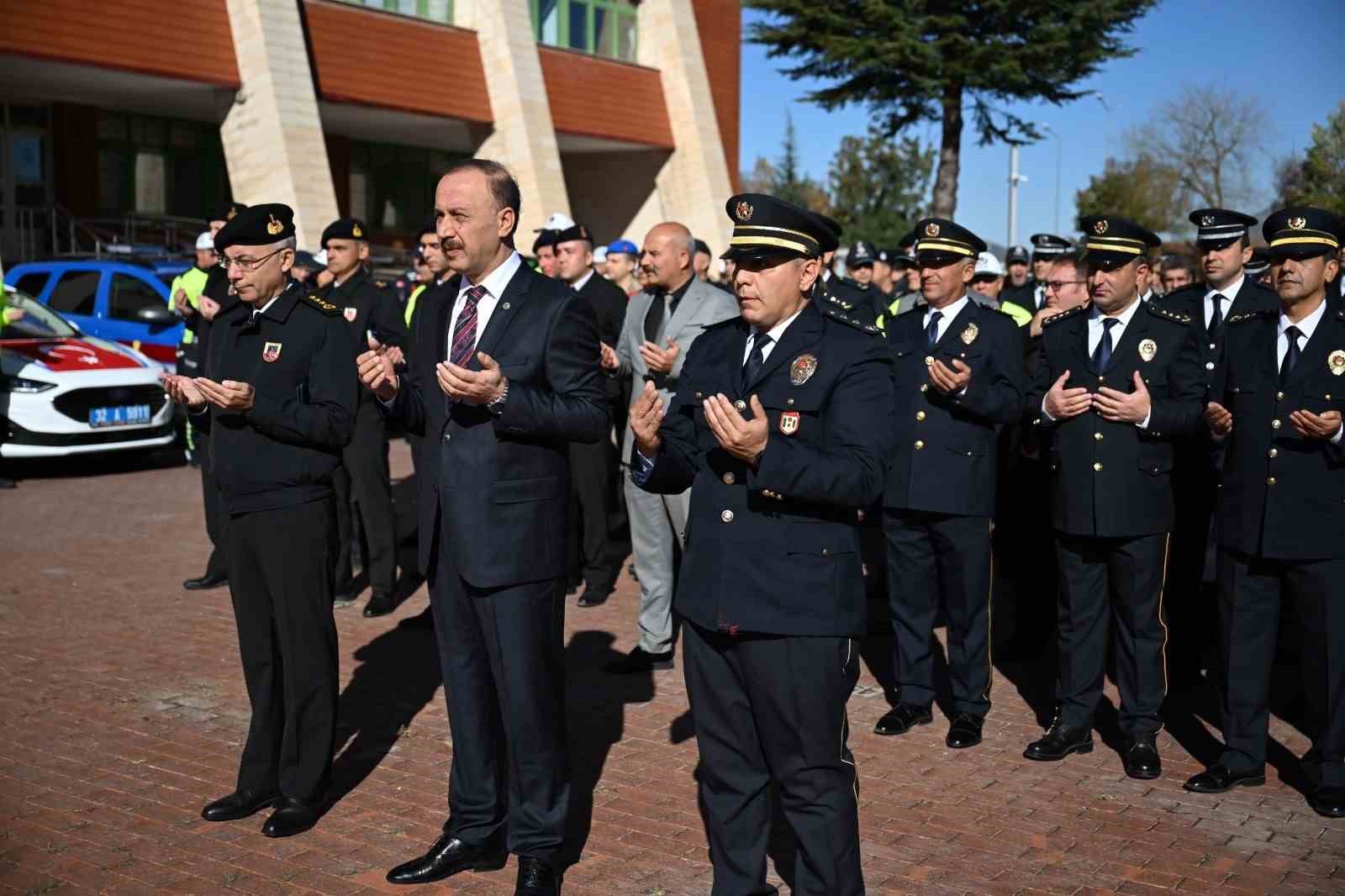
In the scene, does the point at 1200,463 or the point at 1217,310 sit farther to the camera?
the point at 1217,310

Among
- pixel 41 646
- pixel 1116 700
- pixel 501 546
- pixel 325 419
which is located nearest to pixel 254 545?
pixel 325 419

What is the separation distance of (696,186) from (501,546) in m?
29.4

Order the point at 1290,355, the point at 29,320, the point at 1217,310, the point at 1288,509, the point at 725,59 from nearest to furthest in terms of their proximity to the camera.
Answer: the point at 1288,509 → the point at 1290,355 → the point at 1217,310 → the point at 29,320 → the point at 725,59

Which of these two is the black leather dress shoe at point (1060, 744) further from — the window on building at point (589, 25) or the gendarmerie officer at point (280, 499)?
the window on building at point (589, 25)

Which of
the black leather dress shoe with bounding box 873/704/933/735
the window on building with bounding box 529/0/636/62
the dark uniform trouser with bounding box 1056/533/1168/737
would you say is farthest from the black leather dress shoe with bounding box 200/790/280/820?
the window on building with bounding box 529/0/636/62

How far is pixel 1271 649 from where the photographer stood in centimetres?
567

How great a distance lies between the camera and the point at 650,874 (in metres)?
4.67

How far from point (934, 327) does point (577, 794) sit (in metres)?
2.87

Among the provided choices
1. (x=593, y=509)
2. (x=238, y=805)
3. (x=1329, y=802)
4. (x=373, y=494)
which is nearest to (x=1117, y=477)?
(x=1329, y=802)

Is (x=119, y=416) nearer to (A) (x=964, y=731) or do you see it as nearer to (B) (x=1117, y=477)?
(A) (x=964, y=731)

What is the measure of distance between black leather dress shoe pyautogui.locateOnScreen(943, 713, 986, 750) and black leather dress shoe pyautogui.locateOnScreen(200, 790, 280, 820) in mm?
3063

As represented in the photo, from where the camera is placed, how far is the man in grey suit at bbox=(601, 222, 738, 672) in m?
7.20

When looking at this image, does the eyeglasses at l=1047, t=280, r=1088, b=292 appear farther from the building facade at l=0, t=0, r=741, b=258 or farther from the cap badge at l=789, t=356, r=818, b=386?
the building facade at l=0, t=0, r=741, b=258

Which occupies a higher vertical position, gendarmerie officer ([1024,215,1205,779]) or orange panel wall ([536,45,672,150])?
orange panel wall ([536,45,672,150])
